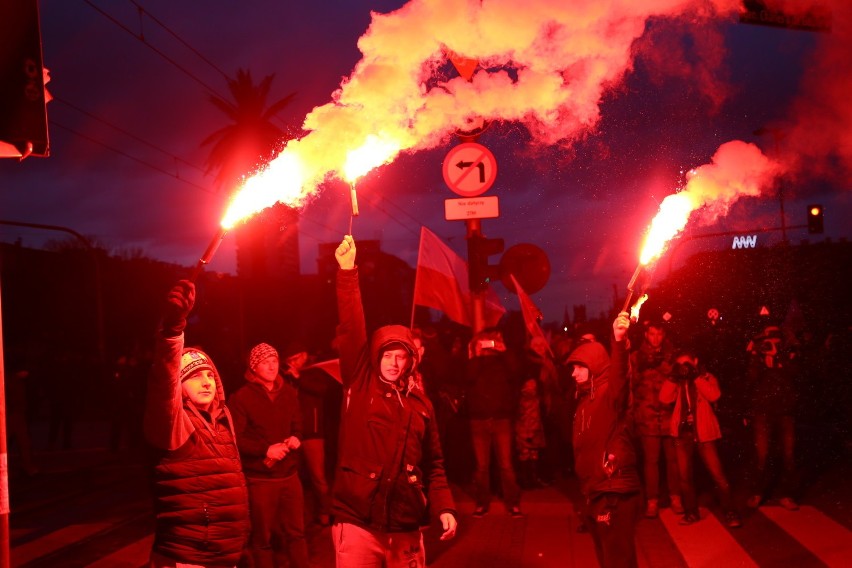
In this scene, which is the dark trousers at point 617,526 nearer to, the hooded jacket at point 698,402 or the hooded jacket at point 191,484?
the hooded jacket at point 191,484

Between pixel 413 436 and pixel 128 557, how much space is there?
4.83m

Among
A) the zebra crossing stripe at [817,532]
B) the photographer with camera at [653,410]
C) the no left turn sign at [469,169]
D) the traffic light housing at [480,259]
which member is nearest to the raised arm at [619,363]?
the zebra crossing stripe at [817,532]

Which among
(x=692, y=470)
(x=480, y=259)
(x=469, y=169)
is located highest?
(x=469, y=169)

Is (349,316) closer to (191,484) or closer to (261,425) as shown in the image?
(191,484)

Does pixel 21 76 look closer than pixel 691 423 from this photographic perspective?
Yes

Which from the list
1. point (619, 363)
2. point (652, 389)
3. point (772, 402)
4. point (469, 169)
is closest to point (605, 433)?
point (619, 363)

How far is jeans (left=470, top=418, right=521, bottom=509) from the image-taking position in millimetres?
9719

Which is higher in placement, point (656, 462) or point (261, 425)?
point (261, 425)

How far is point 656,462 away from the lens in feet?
30.9

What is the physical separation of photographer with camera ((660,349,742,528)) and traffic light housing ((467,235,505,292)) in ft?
8.62

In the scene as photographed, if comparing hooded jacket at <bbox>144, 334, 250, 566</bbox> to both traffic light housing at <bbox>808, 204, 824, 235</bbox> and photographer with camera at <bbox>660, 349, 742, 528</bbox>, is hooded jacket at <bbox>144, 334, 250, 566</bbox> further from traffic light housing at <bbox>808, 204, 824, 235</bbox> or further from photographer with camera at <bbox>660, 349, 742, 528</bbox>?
traffic light housing at <bbox>808, 204, 824, 235</bbox>

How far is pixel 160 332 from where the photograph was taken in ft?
12.3

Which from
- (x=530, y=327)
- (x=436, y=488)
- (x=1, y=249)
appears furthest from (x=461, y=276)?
(x=1, y=249)

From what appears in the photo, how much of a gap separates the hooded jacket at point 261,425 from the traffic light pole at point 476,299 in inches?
169
